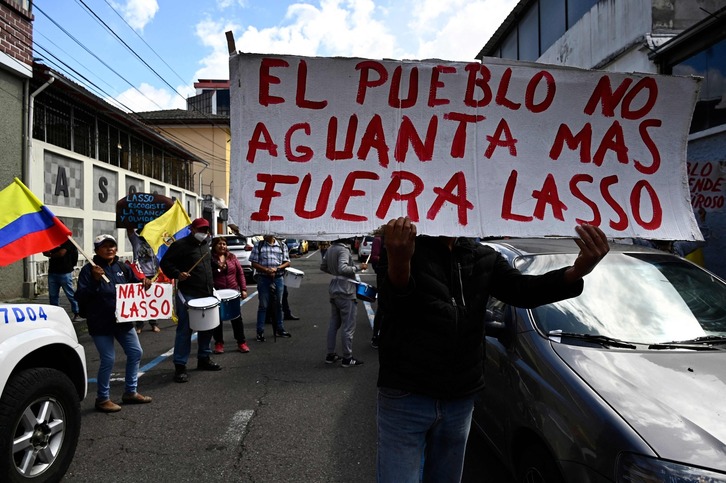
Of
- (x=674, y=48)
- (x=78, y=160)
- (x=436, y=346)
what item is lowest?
(x=436, y=346)

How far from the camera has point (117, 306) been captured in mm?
4656

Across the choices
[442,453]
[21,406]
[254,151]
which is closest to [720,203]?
[442,453]

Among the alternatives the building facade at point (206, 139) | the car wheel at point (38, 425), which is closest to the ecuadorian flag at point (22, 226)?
the car wheel at point (38, 425)

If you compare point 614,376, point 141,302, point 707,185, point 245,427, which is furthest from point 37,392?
point 707,185

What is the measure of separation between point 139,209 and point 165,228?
3096 millimetres

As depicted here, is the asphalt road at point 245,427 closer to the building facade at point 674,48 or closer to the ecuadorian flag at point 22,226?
the ecuadorian flag at point 22,226

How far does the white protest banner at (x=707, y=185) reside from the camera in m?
7.06

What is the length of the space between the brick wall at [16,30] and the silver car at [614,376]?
12.6 m

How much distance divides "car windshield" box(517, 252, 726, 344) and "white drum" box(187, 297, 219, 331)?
3804 mm

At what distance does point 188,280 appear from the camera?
236 inches

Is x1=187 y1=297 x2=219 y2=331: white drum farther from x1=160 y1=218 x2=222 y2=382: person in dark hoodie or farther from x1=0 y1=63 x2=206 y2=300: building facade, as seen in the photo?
x1=0 y1=63 x2=206 y2=300: building facade

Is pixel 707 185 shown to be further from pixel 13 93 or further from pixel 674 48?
pixel 13 93

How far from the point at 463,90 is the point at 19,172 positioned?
1351 centimetres

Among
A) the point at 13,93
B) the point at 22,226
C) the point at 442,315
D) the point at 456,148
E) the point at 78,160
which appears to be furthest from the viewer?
the point at 78,160
